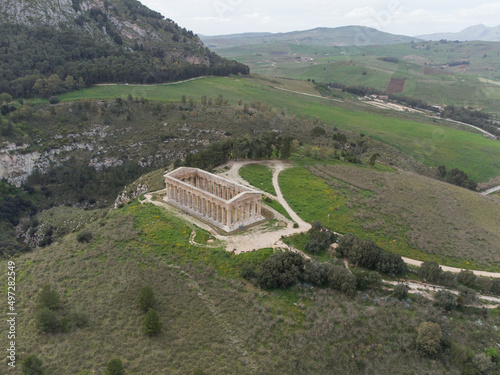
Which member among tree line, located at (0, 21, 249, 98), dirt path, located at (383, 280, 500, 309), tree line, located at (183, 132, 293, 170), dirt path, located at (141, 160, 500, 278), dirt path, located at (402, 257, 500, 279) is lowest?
dirt path, located at (402, 257, 500, 279)

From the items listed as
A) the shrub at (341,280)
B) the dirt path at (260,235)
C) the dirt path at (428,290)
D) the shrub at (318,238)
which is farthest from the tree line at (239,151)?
the dirt path at (428,290)

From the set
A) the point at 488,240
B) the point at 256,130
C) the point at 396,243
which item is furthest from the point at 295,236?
the point at 256,130

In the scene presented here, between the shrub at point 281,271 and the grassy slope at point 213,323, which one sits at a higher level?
the shrub at point 281,271

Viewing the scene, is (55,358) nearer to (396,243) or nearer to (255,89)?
(396,243)

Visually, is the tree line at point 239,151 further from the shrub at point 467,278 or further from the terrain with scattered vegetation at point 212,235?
the shrub at point 467,278

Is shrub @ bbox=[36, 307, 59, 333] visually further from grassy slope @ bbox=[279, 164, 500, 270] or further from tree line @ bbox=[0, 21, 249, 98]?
tree line @ bbox=[0, 21, 249, 98]

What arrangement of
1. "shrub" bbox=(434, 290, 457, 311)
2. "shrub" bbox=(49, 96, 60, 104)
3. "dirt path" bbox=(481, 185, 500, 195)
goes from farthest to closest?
"shrub" bbox=(49, 96, 60, 104)
"dirt path" bbox=(481, 185, 500, 195)
"shrub" bbox=(434, 290, 457, 311)

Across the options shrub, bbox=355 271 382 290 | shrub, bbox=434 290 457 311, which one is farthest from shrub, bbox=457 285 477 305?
shrub, bbox=355 271 382 290
